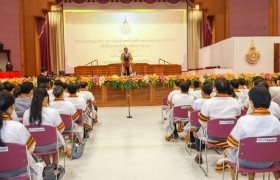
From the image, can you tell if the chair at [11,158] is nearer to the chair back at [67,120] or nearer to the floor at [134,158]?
the floor at [134,158]

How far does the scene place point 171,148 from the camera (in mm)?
5258

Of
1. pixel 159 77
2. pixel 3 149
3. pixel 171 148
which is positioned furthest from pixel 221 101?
pixel 159 77

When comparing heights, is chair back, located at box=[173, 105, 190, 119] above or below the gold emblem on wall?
below

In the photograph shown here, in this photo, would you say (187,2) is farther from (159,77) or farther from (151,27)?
(159,77)

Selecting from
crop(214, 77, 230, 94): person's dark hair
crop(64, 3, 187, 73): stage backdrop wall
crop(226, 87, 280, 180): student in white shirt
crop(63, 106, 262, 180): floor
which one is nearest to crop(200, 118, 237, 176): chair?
crop(214, 77, 230, 94): person's dark hair

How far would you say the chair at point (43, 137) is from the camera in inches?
135

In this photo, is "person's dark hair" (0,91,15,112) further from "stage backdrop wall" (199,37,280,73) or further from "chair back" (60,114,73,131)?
"stage backdrop wall" (199,37,280,73)

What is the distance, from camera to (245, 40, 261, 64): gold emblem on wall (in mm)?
11594

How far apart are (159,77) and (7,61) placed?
7037 mm

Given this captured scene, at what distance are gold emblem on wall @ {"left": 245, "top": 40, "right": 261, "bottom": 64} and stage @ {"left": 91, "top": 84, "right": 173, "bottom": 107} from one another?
3.60 m

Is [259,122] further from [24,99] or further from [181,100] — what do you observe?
[24,99]

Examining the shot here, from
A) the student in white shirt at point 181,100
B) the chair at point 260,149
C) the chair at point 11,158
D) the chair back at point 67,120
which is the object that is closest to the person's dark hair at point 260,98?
Result: the chair at point 260,149

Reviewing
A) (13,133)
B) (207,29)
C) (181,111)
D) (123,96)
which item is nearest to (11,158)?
(13,133)

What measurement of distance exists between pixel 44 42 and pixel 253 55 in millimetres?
9913
